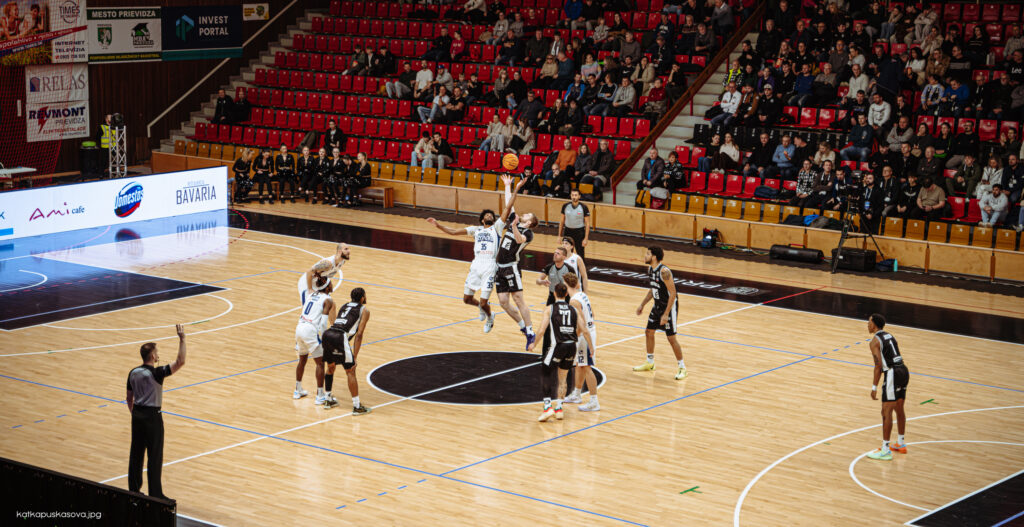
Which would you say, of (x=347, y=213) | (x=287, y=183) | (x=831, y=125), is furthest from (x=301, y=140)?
(x=831, y=125)

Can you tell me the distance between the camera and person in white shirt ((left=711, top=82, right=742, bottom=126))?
94.2 ft

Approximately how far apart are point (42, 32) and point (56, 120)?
2915 mm

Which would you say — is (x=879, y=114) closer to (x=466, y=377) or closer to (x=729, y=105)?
(x=729, y=105)

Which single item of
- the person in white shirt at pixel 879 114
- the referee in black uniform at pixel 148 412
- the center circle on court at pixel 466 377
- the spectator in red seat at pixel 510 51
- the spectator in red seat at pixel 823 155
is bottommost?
the center circle on court at pixel 466 377

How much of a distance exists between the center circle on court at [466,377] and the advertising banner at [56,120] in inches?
887

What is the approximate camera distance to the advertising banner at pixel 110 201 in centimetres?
2538

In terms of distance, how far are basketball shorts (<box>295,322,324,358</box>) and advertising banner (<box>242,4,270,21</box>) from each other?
90.9 feet

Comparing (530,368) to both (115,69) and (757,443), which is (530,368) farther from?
(115,69)

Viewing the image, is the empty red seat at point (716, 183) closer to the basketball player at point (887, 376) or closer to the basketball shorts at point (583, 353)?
the basketball shorts at point (583, 353)

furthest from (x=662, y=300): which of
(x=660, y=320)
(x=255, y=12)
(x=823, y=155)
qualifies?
(x=255, y=12)

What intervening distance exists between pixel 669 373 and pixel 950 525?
5861 millimetres

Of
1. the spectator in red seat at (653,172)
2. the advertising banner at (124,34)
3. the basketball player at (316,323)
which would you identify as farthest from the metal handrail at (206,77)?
the basketball player at (316,323)

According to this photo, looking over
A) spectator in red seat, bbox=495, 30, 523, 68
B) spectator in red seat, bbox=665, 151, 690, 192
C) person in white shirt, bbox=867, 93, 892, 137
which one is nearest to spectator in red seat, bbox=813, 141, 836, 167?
person in white shirt, bbox=867, 93, 892, 137

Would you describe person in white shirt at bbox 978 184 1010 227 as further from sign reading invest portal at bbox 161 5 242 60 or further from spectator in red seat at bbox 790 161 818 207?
sign reading invest portal at bbox 161 5 242 60
